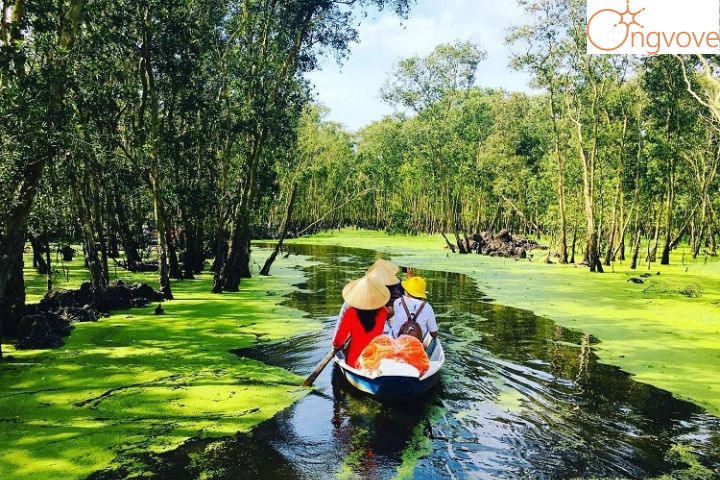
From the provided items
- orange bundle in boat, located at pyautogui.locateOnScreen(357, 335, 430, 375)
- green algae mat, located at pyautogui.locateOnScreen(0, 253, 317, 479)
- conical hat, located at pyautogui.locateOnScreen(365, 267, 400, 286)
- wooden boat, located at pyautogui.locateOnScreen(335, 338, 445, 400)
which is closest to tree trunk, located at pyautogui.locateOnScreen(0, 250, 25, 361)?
green algae mat, located at pyautogui.locateOnScreen(0, 253, 317, 479)

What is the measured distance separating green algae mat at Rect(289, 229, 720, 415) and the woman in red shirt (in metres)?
4.45

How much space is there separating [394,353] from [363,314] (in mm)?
950

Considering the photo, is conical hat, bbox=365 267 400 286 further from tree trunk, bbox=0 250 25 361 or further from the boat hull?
tree trunk, bbox=0 250 25 361

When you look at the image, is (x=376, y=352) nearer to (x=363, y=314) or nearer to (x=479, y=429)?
(x=363, y=314)

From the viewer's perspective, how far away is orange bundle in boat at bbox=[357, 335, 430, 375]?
7.29m

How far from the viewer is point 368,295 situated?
7.86 m

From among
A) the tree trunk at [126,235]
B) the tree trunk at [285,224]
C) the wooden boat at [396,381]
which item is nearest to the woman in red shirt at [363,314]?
the wooden boat at [396,381]

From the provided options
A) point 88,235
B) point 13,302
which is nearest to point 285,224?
point 88,235

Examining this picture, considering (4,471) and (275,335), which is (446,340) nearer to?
(275,335)

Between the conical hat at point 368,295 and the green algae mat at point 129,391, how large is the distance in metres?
1.57

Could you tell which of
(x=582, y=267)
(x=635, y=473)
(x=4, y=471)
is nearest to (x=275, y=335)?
(x=4, y=471)

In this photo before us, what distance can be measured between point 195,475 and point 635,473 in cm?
447

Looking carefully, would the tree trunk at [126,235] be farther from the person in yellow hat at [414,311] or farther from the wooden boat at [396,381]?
the wooden boat at [396,381]

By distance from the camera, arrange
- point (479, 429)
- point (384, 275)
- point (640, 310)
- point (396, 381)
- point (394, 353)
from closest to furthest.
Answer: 1. point (479, 429)
2. point (396, 381)
3. point (394, 353)
4. point (384, 275)
5. point (640, 310)
